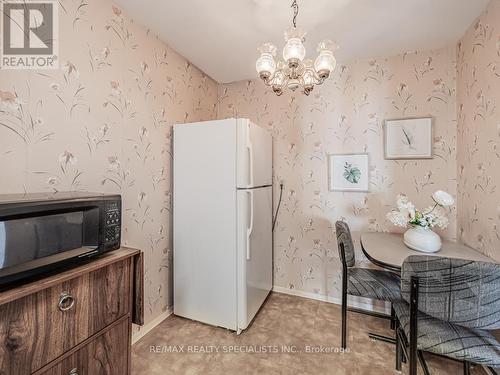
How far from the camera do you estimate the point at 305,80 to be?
142 cm

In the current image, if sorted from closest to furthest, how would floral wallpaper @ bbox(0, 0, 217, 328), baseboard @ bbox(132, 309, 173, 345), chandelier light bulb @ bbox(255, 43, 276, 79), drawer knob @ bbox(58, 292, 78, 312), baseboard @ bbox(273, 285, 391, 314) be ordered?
drawer knob @ bbox(58, 292, 78, 312) < floral wallpaper @ bbox(0, 0, 217, 328) < chandelier light bulb @ bbox(255, 43, 276, 79) < baseboard @ bbox(132, 309, 173, 345) < baseboard @ bbox(273, 285, 391, 314)

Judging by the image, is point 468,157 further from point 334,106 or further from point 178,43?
point 178,43

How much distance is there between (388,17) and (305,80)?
941 millimetres

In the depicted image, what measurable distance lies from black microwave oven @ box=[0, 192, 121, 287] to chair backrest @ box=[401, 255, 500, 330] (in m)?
1.50

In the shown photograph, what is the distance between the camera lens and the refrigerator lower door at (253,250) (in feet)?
6.15

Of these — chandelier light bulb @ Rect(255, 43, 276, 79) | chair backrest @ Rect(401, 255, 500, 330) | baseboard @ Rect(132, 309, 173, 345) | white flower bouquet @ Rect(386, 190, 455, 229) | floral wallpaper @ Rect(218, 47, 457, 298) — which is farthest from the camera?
floral wallpaper @ Rect(218, 47, 457, 298)

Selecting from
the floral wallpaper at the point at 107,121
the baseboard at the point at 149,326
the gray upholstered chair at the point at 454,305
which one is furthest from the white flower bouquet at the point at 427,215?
the baseboard at the point at 149,326

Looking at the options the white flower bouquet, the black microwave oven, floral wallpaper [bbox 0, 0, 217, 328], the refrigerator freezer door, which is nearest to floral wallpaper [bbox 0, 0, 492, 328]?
floral wallpaper [bbox 0, 0, 217, 328]

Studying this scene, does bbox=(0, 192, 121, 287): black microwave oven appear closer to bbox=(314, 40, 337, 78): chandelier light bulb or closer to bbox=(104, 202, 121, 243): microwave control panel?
bbox=(104, 202, 121, 243): microwave control panel

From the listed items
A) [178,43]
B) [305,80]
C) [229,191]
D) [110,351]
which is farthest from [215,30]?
[110,351]

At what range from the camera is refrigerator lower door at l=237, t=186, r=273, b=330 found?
188 centimetres

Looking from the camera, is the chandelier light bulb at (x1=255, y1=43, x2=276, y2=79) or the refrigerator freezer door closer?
the chandelier light bulb at (x1=255, y1=43, x2=276, y2=79)

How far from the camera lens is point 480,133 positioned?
166 cm

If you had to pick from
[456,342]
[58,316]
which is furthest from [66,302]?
[456,342]
